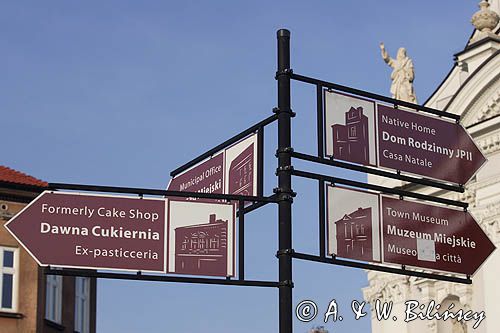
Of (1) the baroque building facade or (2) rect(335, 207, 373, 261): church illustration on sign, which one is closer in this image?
(2) rect(335, 207, 373, 261): church illustration on sign

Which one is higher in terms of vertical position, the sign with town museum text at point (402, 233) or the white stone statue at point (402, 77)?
the white stone statue at point (402, 77)

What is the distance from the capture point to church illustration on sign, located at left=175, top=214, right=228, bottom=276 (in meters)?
9.44

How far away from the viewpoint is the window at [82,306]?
3075 centimetres

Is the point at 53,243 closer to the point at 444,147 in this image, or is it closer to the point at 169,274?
the point at 169,274

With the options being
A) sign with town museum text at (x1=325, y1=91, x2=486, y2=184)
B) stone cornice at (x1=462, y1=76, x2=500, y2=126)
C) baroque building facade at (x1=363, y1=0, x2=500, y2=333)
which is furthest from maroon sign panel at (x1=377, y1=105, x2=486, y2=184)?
stone cornice at (x1=462, y1=76, x2=500, y2=126)

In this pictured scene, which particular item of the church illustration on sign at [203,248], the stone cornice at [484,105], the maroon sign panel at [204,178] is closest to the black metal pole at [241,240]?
the church illustration on sign at [203,248]

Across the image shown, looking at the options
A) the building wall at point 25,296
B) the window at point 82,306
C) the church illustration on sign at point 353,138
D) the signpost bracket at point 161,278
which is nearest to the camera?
the signpost bracket at point 161,278

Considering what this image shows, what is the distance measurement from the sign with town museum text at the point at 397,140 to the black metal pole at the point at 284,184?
0.38 m

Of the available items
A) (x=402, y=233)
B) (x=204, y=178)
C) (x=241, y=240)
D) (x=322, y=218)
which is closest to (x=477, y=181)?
(x=204, y=178)

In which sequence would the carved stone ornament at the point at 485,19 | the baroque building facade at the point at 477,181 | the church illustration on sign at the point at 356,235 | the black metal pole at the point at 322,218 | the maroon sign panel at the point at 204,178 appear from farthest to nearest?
1. the carved stone ornament at the point at 485,19
2. the baroque building facade at the point at 477,181
3. the maroon sign panel at the point at 204,178
4. the church illustration on sign at the point at 356,235
5. the black metal pole at the point at 322,218

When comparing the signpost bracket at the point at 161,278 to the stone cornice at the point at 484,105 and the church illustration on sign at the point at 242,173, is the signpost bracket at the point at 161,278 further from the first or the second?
the stone cornice at the point at 484,105

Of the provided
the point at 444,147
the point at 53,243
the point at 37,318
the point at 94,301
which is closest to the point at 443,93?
the point at 94,301

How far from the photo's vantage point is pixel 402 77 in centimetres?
3791

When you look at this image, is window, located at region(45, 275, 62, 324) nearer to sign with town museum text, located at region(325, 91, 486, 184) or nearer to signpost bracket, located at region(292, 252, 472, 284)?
sign with town museum text, located at region(325, 91, 486, 184)
